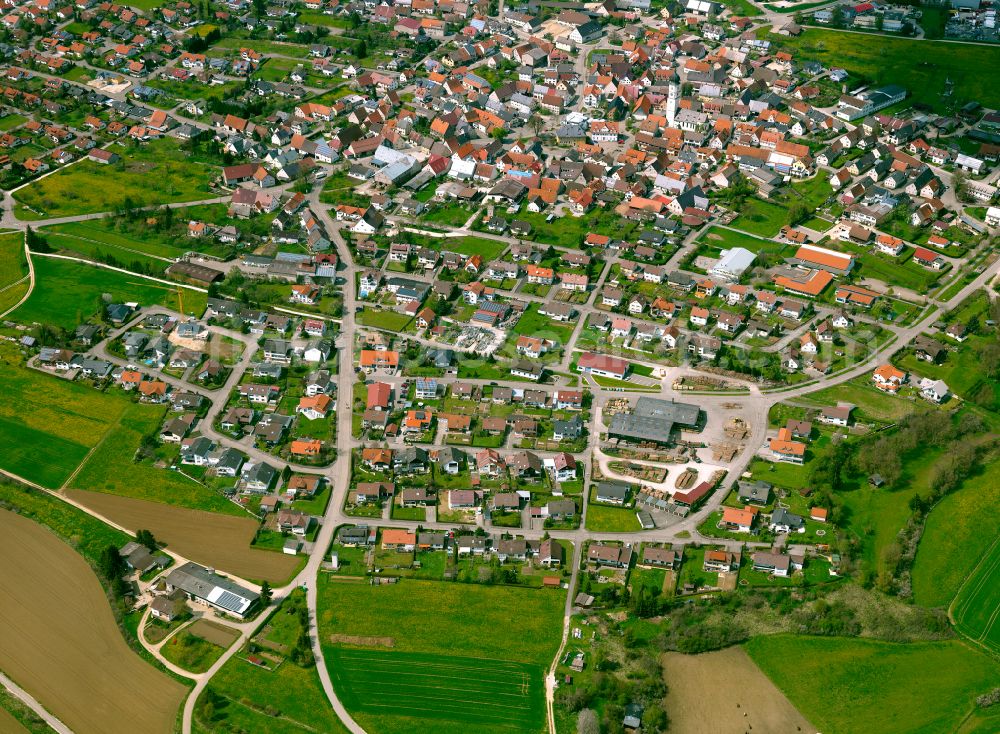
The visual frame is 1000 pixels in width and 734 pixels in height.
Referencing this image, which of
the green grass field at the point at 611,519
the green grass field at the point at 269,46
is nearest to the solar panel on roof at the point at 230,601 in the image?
the green grass field at the point at 611,519

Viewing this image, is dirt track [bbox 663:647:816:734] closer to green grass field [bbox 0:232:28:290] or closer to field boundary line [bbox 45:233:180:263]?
field boundary line [bbox 45:233:180:263]

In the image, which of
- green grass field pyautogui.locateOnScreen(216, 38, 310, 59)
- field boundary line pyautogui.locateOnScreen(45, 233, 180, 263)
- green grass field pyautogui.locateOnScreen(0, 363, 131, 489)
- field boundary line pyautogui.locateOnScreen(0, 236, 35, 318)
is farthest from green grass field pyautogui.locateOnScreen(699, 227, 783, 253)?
green grass field pyautogui.locateOnScreen(216, 38, 310, 59)

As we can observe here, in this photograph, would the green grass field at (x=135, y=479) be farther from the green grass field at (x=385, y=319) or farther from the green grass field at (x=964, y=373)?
the green grass field at (x=964, y=373)

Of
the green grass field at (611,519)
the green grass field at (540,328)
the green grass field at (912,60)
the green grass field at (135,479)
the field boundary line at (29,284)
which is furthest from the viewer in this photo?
the green grass field at (912,60)

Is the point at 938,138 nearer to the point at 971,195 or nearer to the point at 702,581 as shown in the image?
the point at 971,195

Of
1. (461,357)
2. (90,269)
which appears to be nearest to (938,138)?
(461,357)

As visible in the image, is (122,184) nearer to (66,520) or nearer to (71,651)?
(66,520)

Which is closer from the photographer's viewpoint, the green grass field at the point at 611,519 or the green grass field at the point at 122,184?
the green grass field at the point at 611,519

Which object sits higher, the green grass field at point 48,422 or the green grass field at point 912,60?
the green grass field at point 912,60
